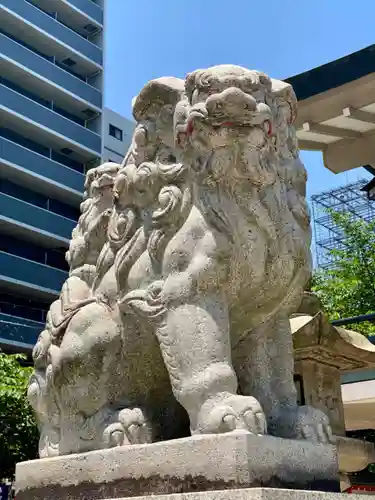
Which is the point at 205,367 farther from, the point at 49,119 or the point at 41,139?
the point at 49,119

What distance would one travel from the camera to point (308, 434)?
91.4 inches

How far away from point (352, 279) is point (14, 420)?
723cm

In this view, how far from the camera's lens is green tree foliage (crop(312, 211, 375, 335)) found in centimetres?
1321

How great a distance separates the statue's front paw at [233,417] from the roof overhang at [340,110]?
4420mm

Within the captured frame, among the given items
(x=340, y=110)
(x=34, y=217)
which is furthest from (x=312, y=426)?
(x=34, y=217)

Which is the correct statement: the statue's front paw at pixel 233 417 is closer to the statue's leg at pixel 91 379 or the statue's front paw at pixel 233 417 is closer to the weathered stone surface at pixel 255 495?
the weathered stone surface at pixel 255 495

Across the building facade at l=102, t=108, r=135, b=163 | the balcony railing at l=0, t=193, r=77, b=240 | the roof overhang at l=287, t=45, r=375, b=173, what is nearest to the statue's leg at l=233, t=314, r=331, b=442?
the roof overhang at l=287, t=45, r=375, b=173

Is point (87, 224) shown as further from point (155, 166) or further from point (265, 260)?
point (265, 260)

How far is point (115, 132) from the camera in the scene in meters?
36.2

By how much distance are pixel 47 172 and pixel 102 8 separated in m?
11.6

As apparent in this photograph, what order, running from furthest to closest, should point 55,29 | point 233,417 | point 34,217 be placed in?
point 55,29 < point 34,217 < point 233,417

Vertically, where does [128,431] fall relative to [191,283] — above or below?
below

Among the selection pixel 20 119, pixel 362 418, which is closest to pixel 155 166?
pixel 362 418

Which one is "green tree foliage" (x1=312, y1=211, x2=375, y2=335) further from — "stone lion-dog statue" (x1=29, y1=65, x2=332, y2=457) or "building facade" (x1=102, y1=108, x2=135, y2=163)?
"building facade" (x1=102, y1=108, x2=135, y2=163)
